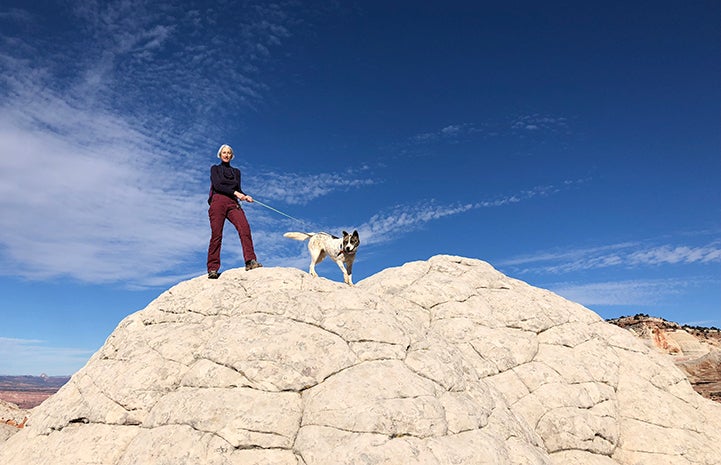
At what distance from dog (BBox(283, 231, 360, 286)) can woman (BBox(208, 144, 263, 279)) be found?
2085mm

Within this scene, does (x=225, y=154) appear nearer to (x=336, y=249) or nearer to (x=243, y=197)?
(x=243, y=197)

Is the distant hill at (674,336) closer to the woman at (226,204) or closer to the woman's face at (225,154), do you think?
the woman at (226,204)

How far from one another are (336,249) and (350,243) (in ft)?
1.43

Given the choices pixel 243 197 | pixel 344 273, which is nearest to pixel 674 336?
pixel 344 273

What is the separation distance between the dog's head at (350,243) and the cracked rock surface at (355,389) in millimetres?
1470

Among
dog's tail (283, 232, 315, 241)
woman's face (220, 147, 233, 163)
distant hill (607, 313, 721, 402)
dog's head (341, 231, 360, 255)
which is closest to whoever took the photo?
woman's face (220, 147, 233, 163)

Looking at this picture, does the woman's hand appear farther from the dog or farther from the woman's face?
the dog

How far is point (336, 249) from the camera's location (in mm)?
12047

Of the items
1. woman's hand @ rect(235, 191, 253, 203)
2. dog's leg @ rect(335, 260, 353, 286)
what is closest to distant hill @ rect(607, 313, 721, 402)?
dog's leg @ rect(335, 260, 353, 286)

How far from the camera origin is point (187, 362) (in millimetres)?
7750

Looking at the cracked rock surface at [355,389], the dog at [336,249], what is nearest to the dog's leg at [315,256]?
the dog at [336,249]

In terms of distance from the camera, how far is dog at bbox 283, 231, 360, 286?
1191cm

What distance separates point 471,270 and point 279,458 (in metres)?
8.16

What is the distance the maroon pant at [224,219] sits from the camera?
10.3m
